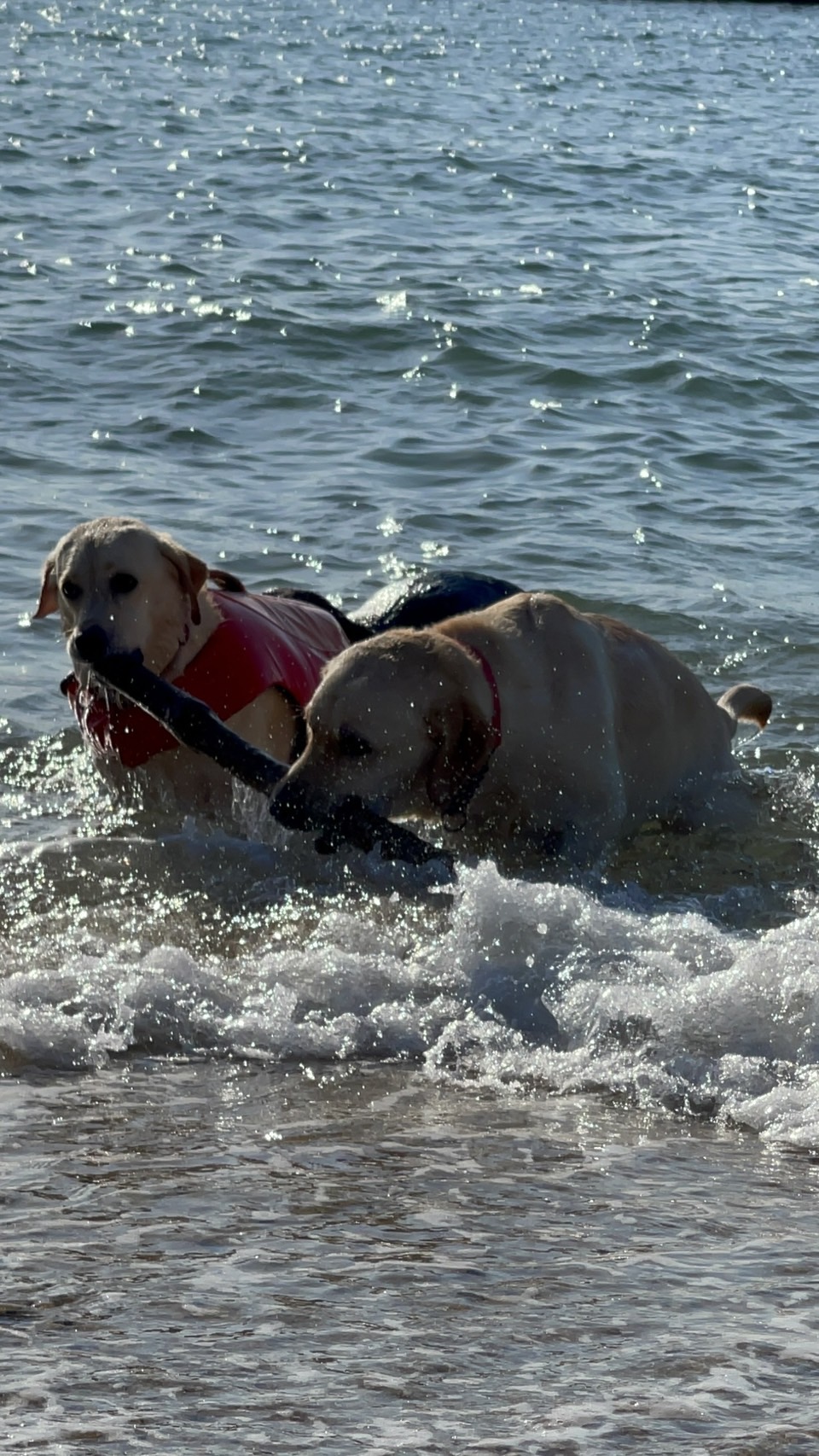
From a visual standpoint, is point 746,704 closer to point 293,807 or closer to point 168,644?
point 168,644

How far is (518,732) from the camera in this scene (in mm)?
5383

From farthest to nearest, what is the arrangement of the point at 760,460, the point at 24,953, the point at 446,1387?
the point at 760,460 → the point at 24,953 → the point at 446,1387

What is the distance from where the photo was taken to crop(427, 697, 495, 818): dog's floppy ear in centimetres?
515

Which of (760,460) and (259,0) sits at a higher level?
(259,0)

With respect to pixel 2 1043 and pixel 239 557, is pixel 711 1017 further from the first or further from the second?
pixel 239 557

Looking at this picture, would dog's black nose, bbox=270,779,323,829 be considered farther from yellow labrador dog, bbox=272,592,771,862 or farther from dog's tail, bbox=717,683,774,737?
dog's tail, bbox=717,683,774,737

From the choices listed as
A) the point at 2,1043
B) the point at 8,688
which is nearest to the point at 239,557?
the point at 8,688

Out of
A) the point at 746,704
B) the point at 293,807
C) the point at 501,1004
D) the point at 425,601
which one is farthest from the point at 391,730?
the point at 746,704

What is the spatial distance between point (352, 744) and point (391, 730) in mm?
114

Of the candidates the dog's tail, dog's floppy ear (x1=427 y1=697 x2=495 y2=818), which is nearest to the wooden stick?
dog's floppy ear (x1=427 y1=697 x2=495 y2=818)

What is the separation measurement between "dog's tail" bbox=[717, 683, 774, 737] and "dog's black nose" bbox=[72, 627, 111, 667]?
7.62 feet

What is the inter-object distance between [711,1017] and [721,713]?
2300 millimetres

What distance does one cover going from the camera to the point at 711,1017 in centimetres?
433

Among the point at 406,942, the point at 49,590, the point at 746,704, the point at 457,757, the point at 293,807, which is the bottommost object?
the point at 406,942
